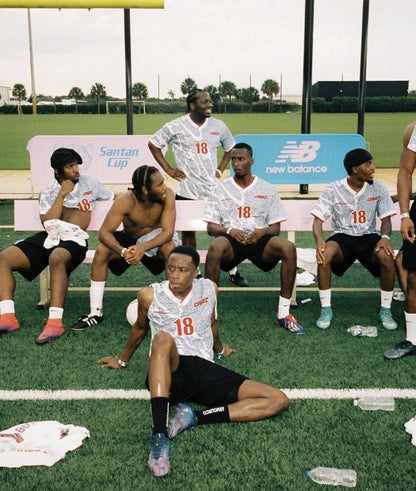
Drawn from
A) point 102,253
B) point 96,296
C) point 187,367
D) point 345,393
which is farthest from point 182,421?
point 102,253

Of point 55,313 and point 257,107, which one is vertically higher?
point 257,107

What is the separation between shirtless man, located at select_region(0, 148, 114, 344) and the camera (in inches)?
197

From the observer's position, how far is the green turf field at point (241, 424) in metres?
2.96

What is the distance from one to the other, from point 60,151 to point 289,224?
2.26m

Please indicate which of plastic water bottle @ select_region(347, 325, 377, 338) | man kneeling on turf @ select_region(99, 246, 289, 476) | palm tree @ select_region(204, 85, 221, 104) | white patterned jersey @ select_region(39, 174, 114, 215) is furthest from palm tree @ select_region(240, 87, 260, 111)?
man kneeling on turf @ select_region(99, 246, 289, 476)

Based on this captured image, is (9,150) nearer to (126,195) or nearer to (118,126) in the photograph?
(118,126)

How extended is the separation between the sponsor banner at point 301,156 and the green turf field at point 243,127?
40.8ft

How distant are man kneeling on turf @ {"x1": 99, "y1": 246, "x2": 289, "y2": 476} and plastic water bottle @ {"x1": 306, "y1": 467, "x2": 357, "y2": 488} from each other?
1.96 ft

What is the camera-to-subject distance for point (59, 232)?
5.36 meters

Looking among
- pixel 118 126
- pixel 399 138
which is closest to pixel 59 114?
pixel 118 126

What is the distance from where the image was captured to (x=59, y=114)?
55.4m

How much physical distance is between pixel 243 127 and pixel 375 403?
36324 millimetres

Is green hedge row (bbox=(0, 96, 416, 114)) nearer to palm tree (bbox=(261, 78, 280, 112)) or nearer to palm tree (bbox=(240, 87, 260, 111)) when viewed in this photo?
palm tree (bbox=(240, 87, 260, 111))

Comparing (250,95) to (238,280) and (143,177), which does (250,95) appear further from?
(143,177)
